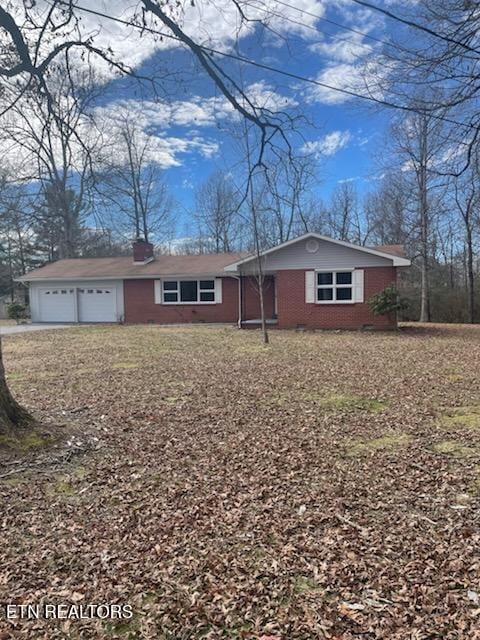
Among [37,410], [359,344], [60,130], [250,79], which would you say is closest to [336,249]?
[359,344]

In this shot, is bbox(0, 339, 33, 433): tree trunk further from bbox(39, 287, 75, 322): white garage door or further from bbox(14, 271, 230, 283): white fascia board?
bbox(39, 287, 75, 322): white garage door

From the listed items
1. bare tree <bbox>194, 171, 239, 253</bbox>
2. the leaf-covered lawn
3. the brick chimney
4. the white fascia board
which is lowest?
the leaf-covered lawn

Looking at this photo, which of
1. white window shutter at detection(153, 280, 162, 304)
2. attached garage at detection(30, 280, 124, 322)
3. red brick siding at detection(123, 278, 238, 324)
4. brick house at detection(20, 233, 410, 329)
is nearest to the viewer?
brick house at detection(20, 233, 410, 329)

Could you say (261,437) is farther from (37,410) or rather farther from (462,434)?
(37,410)

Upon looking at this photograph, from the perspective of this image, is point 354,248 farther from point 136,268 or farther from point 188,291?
point 136,268

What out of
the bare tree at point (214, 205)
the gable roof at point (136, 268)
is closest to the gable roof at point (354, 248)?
the gable roof at point (136, 268)

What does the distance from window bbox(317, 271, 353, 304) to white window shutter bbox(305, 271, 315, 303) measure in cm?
23

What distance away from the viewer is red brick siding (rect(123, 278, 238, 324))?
66.8 feet

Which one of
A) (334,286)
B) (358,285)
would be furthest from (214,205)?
(358,285)

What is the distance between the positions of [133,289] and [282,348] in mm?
11949

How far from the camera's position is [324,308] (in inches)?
674

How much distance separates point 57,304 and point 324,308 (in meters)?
14.4

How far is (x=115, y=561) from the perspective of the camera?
261 centimetres

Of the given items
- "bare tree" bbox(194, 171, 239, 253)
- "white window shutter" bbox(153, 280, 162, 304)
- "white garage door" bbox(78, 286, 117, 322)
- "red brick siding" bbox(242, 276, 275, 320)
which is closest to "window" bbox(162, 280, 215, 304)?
"white window shutter" bbox(153, 280, 162, 304)
